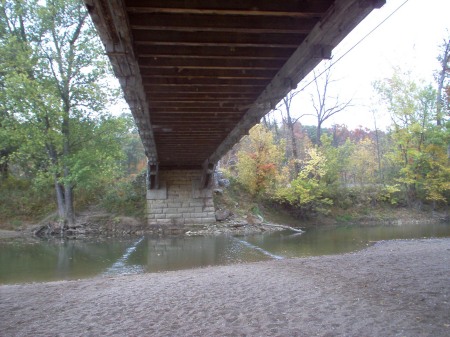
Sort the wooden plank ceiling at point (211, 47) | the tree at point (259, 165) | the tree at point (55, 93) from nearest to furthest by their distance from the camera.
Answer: the wooden plank ceiling at point (211, 47)
the tree at point (55, 93)
the tree at point (259, 165)

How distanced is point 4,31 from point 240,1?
1786 centimetres

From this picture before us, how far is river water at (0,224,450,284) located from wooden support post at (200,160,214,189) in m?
3.59

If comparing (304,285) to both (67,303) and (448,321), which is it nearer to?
(448,321)

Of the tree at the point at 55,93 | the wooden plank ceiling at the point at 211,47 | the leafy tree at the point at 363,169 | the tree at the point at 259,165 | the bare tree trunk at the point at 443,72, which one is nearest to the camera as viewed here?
the wooden plank ceiling at the point at 211,47

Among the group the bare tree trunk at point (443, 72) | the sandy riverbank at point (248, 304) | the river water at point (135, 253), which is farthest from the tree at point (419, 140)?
the sandy riverbank at point (248, 304)

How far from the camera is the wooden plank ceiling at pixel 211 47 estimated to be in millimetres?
3998

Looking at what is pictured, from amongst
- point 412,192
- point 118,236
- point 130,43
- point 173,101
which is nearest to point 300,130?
point 412,192

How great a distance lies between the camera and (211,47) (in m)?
5.13

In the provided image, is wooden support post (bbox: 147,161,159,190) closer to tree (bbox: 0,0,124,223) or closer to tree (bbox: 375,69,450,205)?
tree (bbox: 0,0,124,223)

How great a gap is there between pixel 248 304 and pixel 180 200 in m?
14.8

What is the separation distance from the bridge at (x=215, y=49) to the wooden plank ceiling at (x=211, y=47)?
0.01 m

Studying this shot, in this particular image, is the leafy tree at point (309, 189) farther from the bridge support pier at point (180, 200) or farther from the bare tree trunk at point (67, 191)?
the bare tree trunk at point (67, 191)

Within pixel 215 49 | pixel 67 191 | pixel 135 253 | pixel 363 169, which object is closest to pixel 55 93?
pixel 67 191

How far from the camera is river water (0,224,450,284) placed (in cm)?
917
